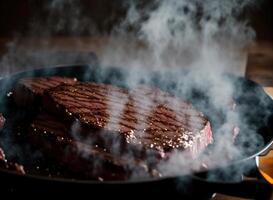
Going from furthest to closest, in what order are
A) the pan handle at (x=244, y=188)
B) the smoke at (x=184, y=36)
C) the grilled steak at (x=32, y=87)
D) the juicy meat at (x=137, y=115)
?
the smoke at (x=184, y=36) → the grilled steak at (x=32, y=87) → the juicy meat at (x=137, y=115) → the pan handle at (x=244, y=188)

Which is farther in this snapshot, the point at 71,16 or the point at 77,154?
the point at 71,16

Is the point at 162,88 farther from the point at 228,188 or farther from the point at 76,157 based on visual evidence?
the point at 228,188

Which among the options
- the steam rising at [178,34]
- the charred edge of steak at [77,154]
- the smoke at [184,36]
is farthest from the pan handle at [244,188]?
the steam rising at [178,34]

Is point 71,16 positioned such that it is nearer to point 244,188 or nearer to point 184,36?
point 184,36

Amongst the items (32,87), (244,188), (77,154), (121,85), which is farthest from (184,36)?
(244,188)

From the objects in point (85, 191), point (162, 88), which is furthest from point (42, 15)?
point (85, 191)

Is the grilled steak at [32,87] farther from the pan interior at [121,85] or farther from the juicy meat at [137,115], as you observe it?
the juicy meat at [137,115]
